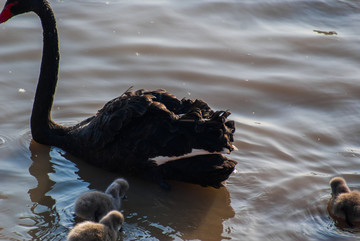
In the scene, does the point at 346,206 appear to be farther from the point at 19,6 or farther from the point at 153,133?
the point at 19,6

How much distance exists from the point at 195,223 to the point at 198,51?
11.3 ft

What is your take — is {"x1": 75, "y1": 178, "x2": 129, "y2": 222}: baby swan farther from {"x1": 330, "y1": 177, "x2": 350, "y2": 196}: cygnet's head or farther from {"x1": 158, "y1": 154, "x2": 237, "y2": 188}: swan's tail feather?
{"x1": 330, "y1": 177, "x2": 350, "y2": 196}: cygnet's head

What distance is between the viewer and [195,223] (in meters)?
5.07

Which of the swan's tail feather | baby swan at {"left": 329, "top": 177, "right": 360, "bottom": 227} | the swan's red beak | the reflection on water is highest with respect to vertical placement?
the swan's red beak

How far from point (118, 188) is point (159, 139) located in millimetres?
551

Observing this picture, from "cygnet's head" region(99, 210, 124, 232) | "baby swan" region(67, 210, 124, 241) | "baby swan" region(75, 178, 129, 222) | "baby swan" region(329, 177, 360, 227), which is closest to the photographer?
"baby swan" region(67, 210, 124, 241)

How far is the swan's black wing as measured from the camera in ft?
17.3

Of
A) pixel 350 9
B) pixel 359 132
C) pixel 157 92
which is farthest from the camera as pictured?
pixel 350 9

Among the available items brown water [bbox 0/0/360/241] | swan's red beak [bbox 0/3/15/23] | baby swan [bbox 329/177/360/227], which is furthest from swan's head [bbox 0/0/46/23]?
baby swan [bbox 329/177/360/227]

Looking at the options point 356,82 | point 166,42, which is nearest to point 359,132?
point 356,82

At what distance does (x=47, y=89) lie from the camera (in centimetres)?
622

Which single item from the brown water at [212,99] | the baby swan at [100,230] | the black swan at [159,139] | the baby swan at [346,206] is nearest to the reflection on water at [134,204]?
the brown water at [212,99]

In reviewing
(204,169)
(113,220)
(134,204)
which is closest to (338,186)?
(204,169)

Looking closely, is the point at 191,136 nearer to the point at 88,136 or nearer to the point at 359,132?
the point at 88,136
